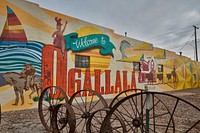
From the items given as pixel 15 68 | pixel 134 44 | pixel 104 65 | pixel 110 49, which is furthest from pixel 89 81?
pixel 134 44

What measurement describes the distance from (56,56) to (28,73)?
1.68 meters

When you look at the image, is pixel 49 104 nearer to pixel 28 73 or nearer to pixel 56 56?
pixel 28 73

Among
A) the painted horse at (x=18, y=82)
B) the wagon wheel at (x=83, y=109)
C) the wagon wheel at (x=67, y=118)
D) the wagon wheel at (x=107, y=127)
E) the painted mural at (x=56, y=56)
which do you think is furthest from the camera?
the painted mural at (x=56, y=56)

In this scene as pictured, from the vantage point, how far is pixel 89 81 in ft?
37.0

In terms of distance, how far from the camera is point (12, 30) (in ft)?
26.9

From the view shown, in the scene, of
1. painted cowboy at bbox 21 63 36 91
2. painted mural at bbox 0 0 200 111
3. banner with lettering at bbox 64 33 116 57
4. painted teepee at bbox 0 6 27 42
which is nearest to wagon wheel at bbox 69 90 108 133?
painted mural at bbox 0 0 200 111

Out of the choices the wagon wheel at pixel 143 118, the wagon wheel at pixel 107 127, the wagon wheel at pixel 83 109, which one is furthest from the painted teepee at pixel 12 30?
the wagon wheel at pixel 143 118

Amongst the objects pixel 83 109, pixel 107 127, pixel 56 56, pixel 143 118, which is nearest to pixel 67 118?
pixel 107 127

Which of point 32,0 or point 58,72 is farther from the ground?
point 32,0

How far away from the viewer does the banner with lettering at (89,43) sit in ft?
34.4

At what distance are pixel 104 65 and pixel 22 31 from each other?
18.3ft

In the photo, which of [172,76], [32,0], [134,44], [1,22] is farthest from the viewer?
[172,76]

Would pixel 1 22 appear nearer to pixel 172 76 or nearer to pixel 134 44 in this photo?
pixel 134 44

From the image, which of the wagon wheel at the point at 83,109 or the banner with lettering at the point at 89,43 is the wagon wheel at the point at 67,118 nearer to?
the wagon wheel at the point at 83,109
